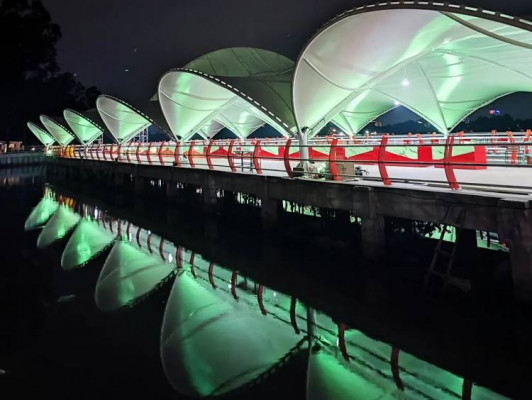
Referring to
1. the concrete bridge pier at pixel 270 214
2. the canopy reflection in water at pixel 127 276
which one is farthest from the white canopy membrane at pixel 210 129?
the canopy reflection in water at pixel 127 276

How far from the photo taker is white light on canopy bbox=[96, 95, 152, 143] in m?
40.2

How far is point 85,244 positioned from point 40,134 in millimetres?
86373

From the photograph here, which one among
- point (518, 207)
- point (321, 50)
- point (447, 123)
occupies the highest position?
point (321, 50)

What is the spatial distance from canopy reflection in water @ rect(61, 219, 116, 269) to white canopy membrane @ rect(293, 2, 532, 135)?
28.8 ft

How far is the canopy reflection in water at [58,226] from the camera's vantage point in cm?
1356

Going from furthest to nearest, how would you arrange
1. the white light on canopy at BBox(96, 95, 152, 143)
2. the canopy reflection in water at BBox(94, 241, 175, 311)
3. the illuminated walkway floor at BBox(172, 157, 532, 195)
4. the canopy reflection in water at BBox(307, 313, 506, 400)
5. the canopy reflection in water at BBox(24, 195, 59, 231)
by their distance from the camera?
the white light on canopy at BBox(96, 95, 152, 143) < the canopy reflection in water at BBox(24, 195, 59, 231) < the canopy reflection in water at BBox(94, 241, 175, 311) < the illuminated walkway floor at BBox(172, 157, 532, 195) < the canopy reflection in water at BBox(307, 313, 506, 400)

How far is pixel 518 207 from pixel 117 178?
28.2 m

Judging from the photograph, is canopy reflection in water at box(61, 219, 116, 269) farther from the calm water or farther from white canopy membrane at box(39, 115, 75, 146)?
white canopy membrane at box(39, 115, 75, 146)

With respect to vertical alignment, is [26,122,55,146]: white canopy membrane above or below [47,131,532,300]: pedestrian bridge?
A: above

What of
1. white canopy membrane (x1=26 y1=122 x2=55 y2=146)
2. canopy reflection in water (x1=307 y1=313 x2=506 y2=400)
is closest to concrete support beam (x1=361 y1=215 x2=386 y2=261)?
canopy reflection in water (x1=307 y1=313 x2=506 y2=400)

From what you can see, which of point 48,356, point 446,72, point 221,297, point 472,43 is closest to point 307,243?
point 221,297

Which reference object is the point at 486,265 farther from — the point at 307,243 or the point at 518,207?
the point at 307,243

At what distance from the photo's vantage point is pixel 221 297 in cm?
799

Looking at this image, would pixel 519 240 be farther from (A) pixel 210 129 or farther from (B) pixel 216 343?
(A) pixel 210 129
